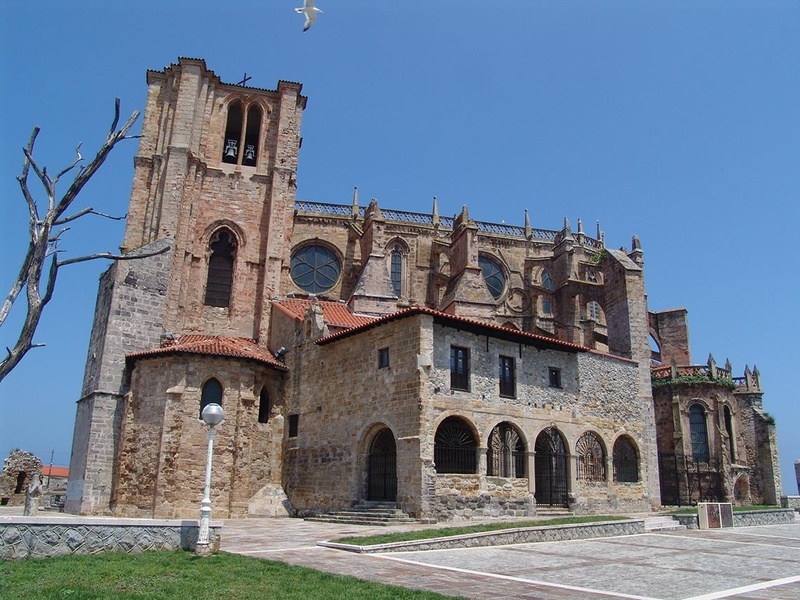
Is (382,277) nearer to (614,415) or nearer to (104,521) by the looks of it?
(614,415)

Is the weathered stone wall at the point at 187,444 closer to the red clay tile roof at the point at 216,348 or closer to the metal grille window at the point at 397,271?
the red clay tile roof at the point at 216,348

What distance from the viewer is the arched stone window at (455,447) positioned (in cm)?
2119

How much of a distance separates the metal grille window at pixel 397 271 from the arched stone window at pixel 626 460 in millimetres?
15106

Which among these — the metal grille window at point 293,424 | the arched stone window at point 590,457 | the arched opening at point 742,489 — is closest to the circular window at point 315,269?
the metal grille window at point 293,424

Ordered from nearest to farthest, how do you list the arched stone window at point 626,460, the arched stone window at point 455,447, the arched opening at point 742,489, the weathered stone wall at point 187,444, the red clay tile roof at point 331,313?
the arched stone window at point 455,447
the weathered stone wall at point 187,444
the arched stone window at point 626,460
the red clay tile roof at point 331,313
the arched opening at point 742,489

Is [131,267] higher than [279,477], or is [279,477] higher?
[131,267]

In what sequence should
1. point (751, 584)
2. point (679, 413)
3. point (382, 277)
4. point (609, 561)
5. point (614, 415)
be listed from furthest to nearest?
1. point (679, 413)
2. point (382, 277)
3. point (614, 415)
4. point (609, 561)
5. point (751, 584)

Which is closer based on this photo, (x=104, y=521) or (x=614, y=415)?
(x=104, y=521)

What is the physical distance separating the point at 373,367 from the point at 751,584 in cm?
1403

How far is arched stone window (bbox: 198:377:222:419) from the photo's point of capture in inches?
930

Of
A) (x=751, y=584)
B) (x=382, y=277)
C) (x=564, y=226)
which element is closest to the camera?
(x=751, y=584)

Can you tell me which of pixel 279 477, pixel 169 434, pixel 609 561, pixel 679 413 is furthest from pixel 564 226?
pixel 609 561

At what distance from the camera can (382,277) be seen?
31.1 m

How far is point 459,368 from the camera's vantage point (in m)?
21.9
